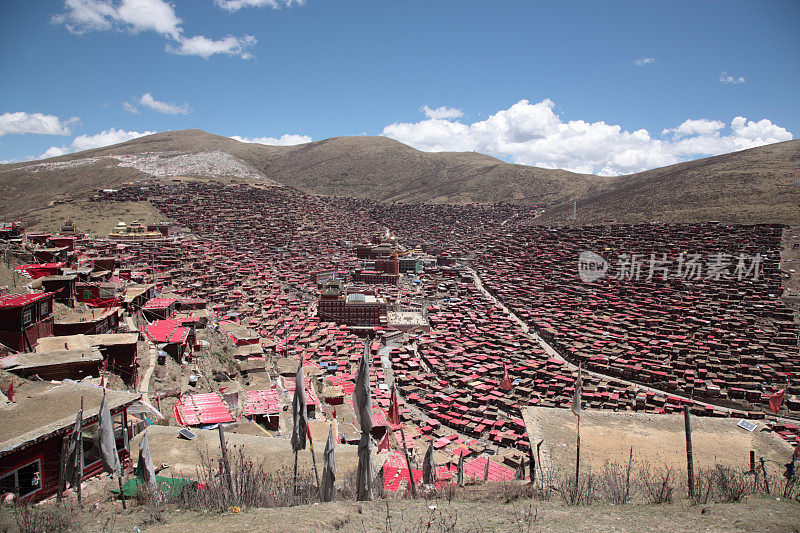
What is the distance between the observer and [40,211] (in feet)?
186

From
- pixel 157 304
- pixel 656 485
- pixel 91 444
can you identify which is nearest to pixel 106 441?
pixel 91 444

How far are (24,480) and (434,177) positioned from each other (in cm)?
11975

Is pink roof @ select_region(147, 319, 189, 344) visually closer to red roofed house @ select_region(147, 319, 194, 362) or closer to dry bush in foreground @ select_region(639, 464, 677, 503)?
red roofed house @ select_region(147, 319, 194, 362)

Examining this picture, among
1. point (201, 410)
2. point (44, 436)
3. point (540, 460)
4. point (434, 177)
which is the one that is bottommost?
point (201, 410)

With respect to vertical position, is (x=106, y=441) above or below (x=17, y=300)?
below

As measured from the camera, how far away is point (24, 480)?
6.21 m

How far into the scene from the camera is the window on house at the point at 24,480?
237 inches

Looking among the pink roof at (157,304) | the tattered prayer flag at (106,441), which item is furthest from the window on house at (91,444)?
the pink roof at (157,304)

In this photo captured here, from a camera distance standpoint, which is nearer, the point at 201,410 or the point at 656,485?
the point at 656,485

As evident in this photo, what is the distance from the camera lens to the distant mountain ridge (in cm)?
5966

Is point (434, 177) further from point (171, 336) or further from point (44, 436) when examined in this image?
point (44, 436)

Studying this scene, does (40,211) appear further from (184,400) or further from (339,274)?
(184,400)

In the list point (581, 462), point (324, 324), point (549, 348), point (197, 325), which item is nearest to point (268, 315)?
point (324, 324)

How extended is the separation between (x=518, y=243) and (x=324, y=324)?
125 feet
